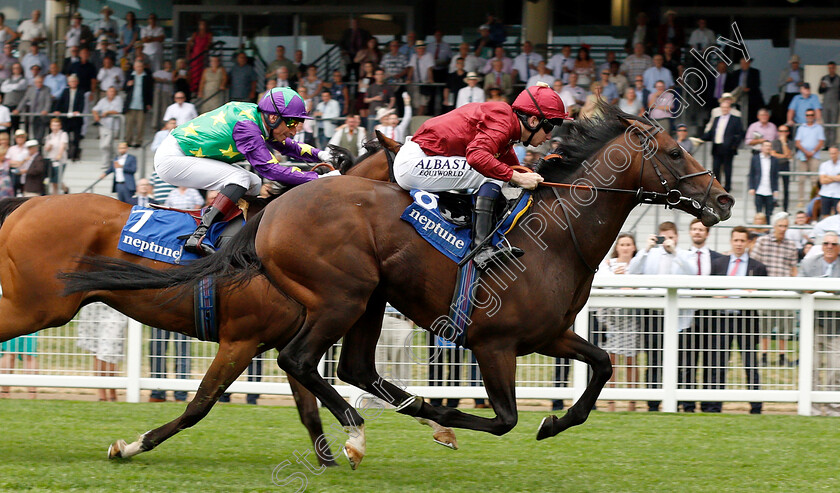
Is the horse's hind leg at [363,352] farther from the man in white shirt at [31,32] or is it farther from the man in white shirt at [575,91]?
the man in white shirt at [31,32]

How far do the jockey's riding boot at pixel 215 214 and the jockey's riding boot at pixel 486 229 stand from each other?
49.3 inches

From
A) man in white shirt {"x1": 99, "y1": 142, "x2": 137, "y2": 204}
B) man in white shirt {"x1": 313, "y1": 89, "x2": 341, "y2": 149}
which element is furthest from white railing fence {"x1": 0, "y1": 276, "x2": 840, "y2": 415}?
man in white shirt {"x1": 313, "y1": 89, "x2": 341, "y2": 149}

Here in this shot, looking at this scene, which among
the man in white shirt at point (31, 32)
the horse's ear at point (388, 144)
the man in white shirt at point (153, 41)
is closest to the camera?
the horse's ear at point (388, 144)

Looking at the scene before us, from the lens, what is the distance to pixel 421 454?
5484 mm

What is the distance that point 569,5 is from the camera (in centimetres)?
1388

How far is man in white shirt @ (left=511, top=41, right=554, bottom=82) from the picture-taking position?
12492 millimetres

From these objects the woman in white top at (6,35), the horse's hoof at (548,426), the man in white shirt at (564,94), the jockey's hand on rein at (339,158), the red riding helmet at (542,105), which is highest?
the woman in white top at (6,35)

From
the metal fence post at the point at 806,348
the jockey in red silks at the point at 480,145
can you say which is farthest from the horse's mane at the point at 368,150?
the metal fence post at the point at 806,348

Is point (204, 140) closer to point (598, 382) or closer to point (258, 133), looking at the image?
point (258, 133)

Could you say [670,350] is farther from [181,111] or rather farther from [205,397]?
[181,111]

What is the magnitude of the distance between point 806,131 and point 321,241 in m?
7.71

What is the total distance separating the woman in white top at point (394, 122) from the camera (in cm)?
993

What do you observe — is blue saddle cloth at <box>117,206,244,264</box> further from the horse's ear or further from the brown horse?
the horse's ear

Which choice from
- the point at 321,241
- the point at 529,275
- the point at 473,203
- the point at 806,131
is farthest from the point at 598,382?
the point at 806,131
